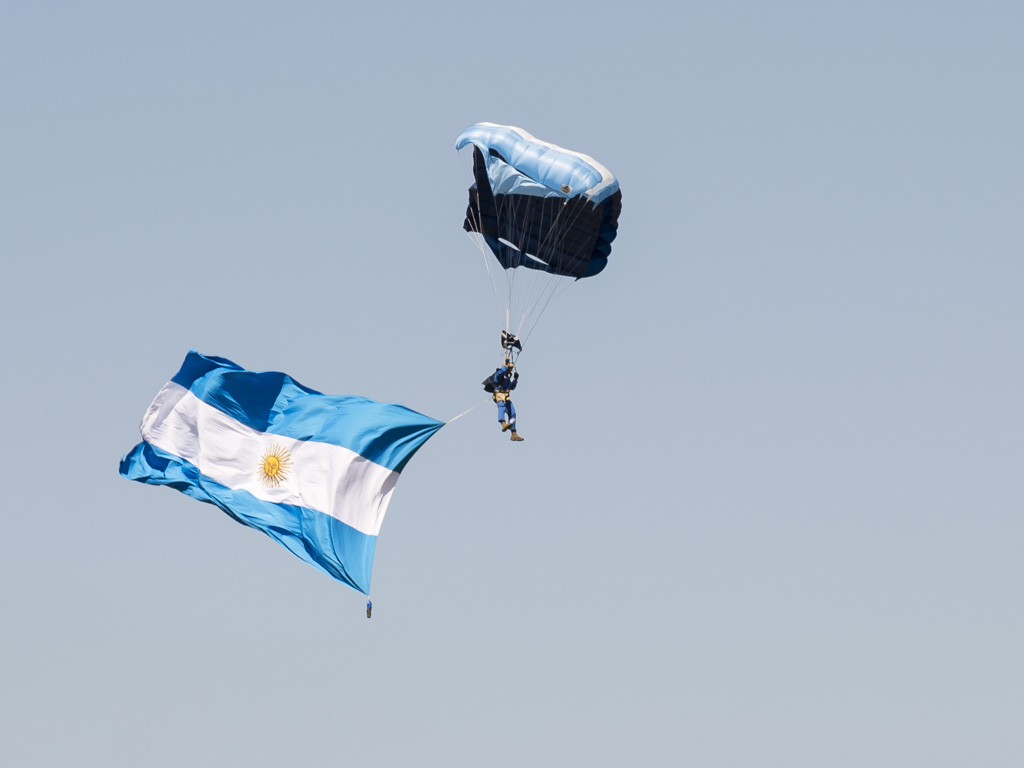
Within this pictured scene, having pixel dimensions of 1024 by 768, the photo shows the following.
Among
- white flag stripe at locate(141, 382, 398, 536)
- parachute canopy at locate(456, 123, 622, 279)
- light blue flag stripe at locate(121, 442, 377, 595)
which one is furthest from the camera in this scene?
white flag stripe at locate(141, 382, 398, 536)

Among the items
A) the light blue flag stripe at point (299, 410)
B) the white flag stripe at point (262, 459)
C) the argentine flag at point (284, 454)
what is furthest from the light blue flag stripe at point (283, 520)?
the light blue flag stripe at point (299, 410)

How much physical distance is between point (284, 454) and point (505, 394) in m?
3.50

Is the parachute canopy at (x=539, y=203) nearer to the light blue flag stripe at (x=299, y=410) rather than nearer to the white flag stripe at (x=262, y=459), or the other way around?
the light blue flag stripe at (x=299, y=410)

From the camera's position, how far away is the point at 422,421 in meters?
34.1

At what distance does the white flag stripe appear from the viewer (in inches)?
1323

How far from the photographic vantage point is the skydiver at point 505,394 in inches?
1313

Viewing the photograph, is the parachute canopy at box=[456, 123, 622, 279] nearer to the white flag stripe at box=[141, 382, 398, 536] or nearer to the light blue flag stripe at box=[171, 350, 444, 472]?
the light blue flag stripe at box=[171, 350, 444, 472]

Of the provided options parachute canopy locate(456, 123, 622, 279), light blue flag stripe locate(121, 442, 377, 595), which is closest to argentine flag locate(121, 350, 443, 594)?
light blue flag stripe locate(121, 442, 377, 595)

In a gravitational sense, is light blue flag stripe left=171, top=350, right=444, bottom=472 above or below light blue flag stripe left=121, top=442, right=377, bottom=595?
above

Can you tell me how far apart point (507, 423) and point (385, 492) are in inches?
83.9

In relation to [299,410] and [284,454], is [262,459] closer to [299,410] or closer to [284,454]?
[284,454]

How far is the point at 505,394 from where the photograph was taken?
3341 cm

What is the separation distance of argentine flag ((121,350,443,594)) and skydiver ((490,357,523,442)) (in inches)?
49.1

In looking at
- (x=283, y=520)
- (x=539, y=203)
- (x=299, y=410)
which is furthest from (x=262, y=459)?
(x=539, y=203)
